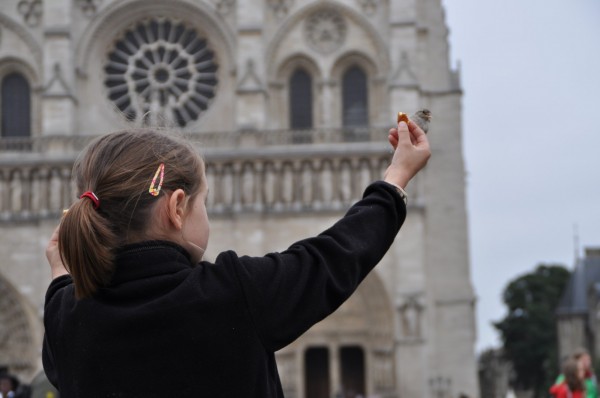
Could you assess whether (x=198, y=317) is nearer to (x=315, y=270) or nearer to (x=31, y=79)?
(x=315, y=270)

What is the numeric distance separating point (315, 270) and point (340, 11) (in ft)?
80.9

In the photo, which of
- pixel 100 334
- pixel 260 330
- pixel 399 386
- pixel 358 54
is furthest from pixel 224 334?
pixel 358 54

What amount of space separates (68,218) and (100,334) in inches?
8.5

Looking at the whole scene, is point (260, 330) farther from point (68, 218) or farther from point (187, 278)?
point (68, 218)

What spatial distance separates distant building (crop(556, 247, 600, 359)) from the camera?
41.4m

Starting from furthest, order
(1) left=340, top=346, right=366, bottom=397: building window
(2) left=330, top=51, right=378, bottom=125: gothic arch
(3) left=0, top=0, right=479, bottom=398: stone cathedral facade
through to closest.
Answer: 1. (2) left=330, top=51, right=378, bottom=125: gothic arch
2. (1) left=340, top=346, right=366, bottom=397: building window
3. (3) left=0, top=0, right=479, bottom=398: stone cathedral facade

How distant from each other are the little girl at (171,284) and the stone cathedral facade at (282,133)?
2243cm

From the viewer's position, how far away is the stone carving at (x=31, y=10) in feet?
88.7

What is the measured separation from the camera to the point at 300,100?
88.1 feet

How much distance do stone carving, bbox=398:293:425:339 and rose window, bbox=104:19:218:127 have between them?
6.43 metres

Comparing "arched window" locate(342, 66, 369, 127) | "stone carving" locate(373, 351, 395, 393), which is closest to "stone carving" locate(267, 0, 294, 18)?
"arched window" locate(342, 66, 369, 127)

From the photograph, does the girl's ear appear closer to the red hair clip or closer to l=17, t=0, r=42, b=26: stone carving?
the red hair clip

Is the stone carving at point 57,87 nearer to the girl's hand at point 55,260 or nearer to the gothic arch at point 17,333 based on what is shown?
the gothic arch at point 17,333

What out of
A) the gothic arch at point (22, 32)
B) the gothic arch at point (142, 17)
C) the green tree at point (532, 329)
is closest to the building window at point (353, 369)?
the gothic arch at point (142, 17)
